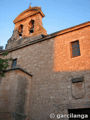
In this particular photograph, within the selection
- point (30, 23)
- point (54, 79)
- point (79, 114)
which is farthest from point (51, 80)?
point (30, 23)

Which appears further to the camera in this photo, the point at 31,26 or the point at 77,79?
the point at 31,26

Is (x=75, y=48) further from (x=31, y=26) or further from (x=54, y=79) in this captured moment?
(x=31, y=26)

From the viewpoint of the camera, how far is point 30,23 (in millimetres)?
12273

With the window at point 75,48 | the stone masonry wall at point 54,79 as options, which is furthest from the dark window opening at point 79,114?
the window at point 75,48

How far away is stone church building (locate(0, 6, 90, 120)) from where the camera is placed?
22.2 feet

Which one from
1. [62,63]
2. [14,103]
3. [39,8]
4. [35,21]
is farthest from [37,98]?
[39,8]

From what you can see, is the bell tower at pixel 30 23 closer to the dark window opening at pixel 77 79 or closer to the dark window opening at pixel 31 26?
the dark window opening at pixel 31 26

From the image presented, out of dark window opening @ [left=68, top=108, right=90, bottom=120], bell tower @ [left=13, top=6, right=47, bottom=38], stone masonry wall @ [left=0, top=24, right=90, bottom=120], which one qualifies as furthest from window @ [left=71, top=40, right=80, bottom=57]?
bell tower @ [left=13, top=6, right=47, bottom=38]

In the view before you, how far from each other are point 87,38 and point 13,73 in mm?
4733

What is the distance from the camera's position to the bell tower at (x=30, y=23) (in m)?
11.2

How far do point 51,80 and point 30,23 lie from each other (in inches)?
257

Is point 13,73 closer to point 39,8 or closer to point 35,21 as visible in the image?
point 35,21

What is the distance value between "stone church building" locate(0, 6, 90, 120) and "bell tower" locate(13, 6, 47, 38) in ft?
4.61

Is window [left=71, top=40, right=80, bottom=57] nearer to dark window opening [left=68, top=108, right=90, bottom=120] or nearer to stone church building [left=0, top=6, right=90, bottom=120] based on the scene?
stone church building [left=0, top=6, right=90, bottom=120]
